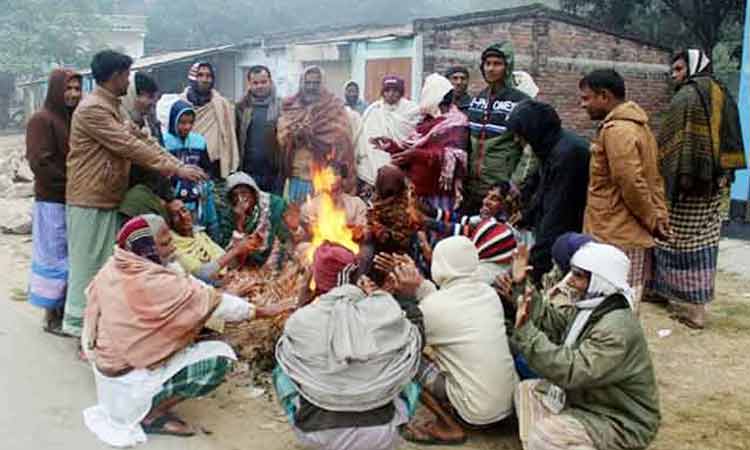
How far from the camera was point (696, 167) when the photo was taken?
6.41 meters

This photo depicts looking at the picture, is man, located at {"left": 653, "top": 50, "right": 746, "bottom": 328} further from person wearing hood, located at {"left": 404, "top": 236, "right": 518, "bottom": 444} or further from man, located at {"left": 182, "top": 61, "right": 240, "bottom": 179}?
man, located at {"left": 182, "top": 61, "right": 240, "bottom": 179}

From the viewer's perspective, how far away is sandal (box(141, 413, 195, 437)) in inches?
173

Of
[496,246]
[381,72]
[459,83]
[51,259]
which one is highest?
[381,72]

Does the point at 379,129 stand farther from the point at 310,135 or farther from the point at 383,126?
the point at 310,135

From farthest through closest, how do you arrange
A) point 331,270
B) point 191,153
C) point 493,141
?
point 191,153
point 493,141
point 331,270

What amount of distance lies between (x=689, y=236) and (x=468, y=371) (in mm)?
3383

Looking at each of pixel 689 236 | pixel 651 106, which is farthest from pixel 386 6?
pixel 689 236

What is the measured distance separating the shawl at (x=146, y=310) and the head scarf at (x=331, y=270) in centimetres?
62

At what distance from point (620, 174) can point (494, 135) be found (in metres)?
1.22

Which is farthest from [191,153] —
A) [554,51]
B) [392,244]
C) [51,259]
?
[554,51]

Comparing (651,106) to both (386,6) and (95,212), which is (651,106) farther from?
(386,6)

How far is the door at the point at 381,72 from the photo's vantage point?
633 inches

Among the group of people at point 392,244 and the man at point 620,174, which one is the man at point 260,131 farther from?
the man at point 620,174

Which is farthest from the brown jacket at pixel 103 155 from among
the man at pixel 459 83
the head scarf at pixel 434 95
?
the man at pixel 459 83
